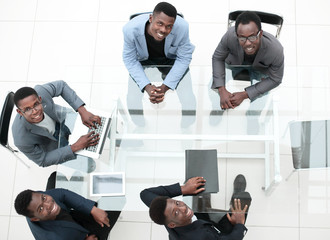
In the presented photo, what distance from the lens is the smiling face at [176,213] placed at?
1.93 meters

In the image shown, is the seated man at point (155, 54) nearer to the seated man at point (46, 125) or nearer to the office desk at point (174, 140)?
the office desk at point (174, 140)

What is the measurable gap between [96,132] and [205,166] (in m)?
0.75

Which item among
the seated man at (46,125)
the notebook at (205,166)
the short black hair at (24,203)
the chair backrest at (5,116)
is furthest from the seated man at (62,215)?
the notebook at (205,166)

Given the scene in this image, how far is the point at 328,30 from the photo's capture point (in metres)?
3.17

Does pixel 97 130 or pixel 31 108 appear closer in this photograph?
pixel 31 108

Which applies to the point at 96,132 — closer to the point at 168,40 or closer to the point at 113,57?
the point at 168,40

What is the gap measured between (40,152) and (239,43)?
1.49 meters

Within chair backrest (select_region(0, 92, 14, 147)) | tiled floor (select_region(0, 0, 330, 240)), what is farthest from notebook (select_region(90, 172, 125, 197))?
chair backrest (select_region(0, 92, 14, 147))

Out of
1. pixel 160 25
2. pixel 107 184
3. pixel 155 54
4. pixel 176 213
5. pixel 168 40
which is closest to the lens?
pixel 176 213

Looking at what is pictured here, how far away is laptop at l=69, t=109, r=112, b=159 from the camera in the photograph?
2.21 m

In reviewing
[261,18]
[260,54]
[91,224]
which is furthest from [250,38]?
[91,224]

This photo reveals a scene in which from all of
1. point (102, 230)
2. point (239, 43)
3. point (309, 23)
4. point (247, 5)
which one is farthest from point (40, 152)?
point (309, 23)

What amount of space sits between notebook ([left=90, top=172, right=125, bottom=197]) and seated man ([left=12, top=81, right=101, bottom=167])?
211 mm

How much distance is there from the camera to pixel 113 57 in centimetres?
326
